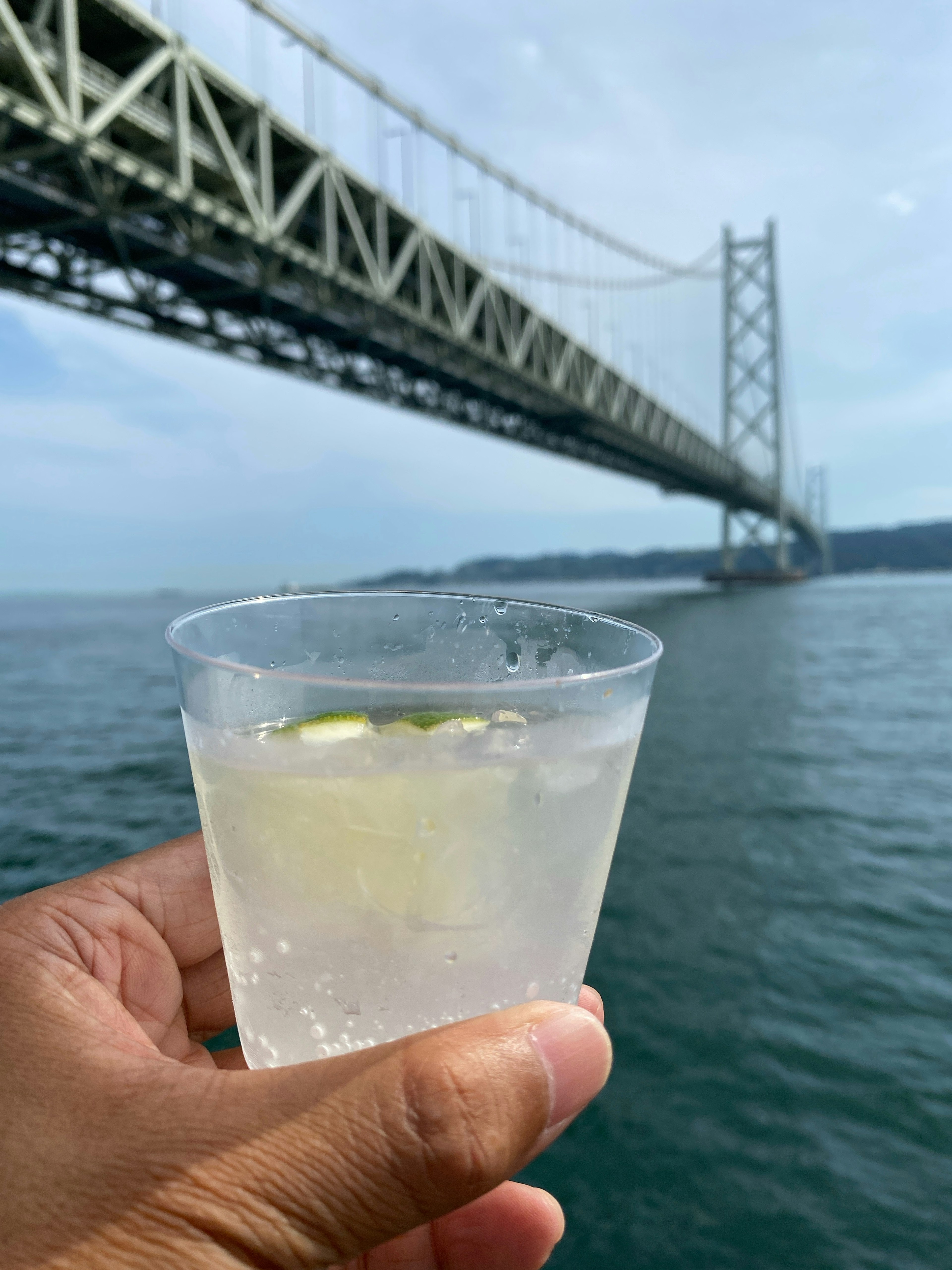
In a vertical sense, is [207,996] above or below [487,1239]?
above

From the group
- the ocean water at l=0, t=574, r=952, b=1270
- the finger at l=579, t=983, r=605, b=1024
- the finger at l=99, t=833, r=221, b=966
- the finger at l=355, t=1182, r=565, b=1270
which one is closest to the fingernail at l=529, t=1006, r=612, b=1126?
the finger at l=579, t=983, r=605, b=1024

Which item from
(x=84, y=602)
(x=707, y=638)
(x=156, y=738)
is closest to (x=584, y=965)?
(x=156, y=738)

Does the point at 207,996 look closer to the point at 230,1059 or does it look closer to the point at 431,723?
the point at 230,1059

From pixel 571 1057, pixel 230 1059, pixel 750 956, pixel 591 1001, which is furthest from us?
pixel 750 956

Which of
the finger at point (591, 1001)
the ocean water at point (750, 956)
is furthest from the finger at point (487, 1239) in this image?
the ocean water at point (750, 956)

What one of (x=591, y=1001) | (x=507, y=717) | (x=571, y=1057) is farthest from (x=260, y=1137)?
(x=591, y=1001)

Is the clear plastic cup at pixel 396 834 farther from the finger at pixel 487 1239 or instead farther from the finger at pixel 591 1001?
the finger at pixel 487 1239

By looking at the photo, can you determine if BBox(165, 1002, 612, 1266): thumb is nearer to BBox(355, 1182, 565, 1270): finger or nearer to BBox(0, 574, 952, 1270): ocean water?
BBox(355, 1182, 565, 1270): finger

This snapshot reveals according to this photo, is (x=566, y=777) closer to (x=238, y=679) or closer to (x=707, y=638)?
(x=238, y=679)
